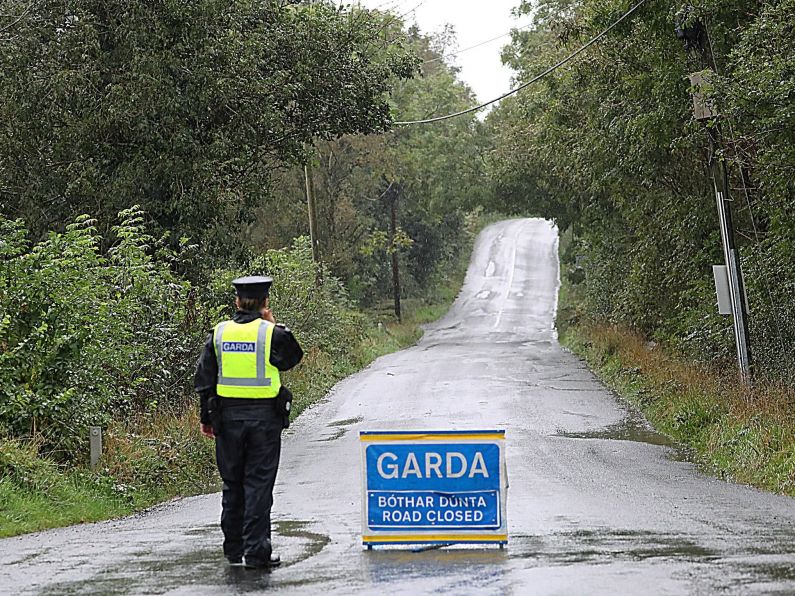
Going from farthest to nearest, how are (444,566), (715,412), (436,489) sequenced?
1. (715,412)
2. (436,489)
3. (444,566)

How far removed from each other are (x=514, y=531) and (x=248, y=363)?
2.98 metres

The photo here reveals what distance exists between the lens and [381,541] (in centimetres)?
825

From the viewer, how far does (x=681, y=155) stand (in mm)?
22797

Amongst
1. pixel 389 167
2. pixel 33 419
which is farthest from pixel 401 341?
pixel 33 419

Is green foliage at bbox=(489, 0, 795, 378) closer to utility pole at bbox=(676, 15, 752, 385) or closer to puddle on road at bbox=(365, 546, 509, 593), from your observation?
utility pole at bbox=(676, 15, 752, 385)

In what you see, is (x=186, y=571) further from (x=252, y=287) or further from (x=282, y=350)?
(x=252, y=287)

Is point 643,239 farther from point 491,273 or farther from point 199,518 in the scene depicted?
point 491,273

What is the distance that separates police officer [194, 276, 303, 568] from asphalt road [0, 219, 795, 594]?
1.33 feet

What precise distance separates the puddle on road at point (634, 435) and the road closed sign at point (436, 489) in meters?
9.04

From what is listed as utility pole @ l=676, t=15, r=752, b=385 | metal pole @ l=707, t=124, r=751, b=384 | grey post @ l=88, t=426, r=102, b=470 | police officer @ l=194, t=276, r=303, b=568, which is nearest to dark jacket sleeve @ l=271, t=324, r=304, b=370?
police officer @ l=194, t=276, r=303, b=568

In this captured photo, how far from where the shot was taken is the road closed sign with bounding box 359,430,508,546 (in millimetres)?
8156

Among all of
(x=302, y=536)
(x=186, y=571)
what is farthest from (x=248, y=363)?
(x=302, y=536)

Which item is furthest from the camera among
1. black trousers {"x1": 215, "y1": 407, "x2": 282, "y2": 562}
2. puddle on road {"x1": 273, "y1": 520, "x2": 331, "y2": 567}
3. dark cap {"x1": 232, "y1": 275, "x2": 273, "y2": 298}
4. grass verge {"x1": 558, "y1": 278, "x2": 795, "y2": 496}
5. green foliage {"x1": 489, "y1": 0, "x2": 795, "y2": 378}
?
green foliage {"x1": 489, "y1": 0, "x2": 795, "y2": 378}

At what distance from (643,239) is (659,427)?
795cm
